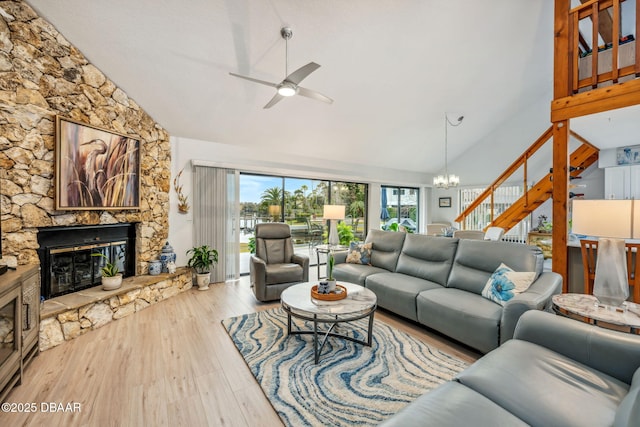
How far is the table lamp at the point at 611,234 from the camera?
1.89 m

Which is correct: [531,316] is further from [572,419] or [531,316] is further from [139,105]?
[139,105]

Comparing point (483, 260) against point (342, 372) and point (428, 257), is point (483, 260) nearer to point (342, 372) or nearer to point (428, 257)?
point (428, 257)

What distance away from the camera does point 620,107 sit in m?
2.79

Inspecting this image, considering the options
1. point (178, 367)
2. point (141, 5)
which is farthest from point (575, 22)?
point (178, 367)

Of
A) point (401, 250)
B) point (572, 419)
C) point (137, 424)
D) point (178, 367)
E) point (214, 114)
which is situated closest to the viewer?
point (572, 419)

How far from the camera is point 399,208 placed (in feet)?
27.3

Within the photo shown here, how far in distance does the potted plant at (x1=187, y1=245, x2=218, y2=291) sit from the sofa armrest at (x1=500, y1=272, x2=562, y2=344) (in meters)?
3.99

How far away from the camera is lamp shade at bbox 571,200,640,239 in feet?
6.16

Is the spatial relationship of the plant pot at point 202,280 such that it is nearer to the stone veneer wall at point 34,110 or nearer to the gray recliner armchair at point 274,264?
A: the gray recliner armchair at point 274,264

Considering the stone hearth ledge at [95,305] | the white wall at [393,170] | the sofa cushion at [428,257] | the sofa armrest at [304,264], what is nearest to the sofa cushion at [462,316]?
the sofa cushion at [428,257]

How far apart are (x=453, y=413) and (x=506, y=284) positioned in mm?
1831

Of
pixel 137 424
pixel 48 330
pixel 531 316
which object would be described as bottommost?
pixel 137 424

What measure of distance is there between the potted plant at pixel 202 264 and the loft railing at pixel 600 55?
17.5ft

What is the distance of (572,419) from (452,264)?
7.20 feet
